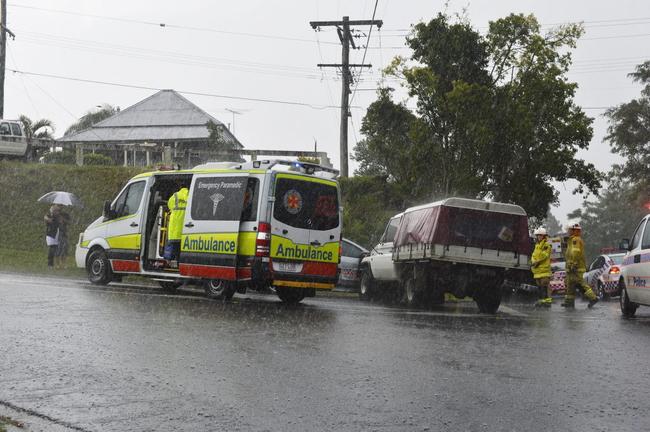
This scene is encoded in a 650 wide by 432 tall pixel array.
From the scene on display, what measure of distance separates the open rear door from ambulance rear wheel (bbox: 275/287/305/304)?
1540mm

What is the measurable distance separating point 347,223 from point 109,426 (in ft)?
87.9

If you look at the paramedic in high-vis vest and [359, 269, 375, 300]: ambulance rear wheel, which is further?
[359, 269, 375, 300]: ambulance rear wheel

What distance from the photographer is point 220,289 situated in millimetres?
15711

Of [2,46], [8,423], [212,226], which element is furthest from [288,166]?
Answer: [2,46]

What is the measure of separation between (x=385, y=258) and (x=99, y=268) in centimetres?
598

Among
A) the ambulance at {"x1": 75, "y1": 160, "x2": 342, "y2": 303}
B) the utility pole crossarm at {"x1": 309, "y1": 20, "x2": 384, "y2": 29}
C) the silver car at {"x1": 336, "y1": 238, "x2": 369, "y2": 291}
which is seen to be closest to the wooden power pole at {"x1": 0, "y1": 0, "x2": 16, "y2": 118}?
the utility pole crossarm at {"x1": 309, "y1": 20, "x2": 384, "y2": 29}

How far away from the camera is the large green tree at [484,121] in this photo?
101 ft

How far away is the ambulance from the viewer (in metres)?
15.0

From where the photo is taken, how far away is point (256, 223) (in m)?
15.0

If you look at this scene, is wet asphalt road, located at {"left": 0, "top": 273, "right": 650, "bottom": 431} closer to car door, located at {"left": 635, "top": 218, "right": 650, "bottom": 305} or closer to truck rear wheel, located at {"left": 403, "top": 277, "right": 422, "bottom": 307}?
car door, located at {"left": 635, "top": 218, "right": 650, "bottom": 305}

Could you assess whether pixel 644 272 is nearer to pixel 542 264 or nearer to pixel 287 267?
pixel 542 264

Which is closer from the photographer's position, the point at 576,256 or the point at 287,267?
the point at 287,267

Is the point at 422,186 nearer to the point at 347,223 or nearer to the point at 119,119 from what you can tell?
the point at 347,223

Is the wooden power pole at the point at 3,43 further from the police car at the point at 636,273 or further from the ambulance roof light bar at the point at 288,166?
the police car at the point at 636,273
